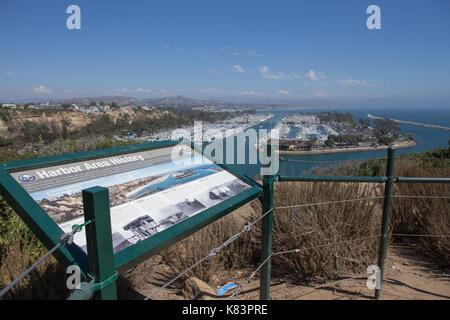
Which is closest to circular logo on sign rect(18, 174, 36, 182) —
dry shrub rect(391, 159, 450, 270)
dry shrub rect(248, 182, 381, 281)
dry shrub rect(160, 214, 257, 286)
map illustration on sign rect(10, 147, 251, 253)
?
map illustration on sign rect(10, 147, 251, 253)

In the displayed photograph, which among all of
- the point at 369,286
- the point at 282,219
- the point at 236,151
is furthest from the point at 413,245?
the point at 236,151

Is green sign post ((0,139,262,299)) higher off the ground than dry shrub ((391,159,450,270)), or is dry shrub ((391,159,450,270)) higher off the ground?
green sign post ((0,139,262,299))

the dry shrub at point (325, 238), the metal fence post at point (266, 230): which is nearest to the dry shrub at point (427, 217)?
the dry shrub at point (325, 238)

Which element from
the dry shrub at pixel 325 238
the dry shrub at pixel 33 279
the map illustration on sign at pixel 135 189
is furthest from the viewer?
the dry shrub at pixel 325 238

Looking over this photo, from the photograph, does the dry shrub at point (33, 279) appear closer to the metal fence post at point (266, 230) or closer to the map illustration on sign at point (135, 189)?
the map illustration on sign at point (135, 189)

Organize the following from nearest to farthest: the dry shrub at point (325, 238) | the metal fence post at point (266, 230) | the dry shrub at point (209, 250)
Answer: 1. the metal fence post at point (266, 230)
2. the dry shrub at point (325, 238)
3. the dry shrub at point (209, 250)

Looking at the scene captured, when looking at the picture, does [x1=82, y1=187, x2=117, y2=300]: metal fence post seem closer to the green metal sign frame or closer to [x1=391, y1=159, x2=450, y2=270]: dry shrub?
the green metal sign frame

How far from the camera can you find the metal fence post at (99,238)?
36.0 inches

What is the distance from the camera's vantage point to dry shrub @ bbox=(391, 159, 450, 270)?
3076mm

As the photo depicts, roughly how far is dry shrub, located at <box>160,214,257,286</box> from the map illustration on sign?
1.20 metres

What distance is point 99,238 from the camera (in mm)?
947

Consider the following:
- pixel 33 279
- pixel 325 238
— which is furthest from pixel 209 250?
pixel 33 279

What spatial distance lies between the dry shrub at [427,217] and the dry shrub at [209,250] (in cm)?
193

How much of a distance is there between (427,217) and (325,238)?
1.46 m
